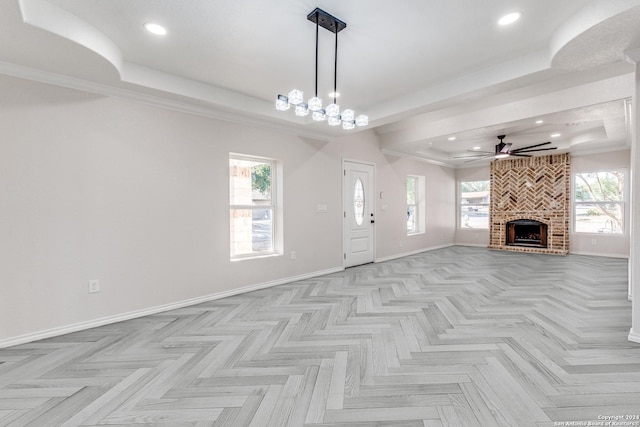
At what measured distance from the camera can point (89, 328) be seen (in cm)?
302

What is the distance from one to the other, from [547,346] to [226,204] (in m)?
3.71

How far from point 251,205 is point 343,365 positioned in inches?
110

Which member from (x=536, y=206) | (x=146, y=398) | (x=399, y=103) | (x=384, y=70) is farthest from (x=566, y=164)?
(x=146, y=398)

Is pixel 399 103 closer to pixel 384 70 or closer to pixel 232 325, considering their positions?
pixel 384 70

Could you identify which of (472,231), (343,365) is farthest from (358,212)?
(472,231)

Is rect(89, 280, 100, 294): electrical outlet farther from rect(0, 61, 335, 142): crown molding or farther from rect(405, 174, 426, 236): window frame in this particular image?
rect(405, 174, 426, 236): window frame

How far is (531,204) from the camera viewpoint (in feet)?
25.7

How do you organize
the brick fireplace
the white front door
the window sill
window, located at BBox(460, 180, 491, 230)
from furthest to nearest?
window, located at BBox(460, 180, 491, 230), the brick fireplace, the white front door, the window sill

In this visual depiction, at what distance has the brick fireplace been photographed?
24.2ft

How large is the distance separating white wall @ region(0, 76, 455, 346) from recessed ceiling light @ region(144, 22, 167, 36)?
1047 millimetres

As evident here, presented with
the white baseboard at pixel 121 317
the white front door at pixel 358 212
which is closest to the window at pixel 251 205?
the white baseboard at pixel 121 317

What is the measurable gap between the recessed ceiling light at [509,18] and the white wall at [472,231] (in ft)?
23.0

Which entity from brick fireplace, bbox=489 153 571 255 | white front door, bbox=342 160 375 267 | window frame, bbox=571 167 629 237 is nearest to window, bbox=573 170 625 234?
window frame, bbox=571 167 629 237

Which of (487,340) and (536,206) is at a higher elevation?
(536,206)
